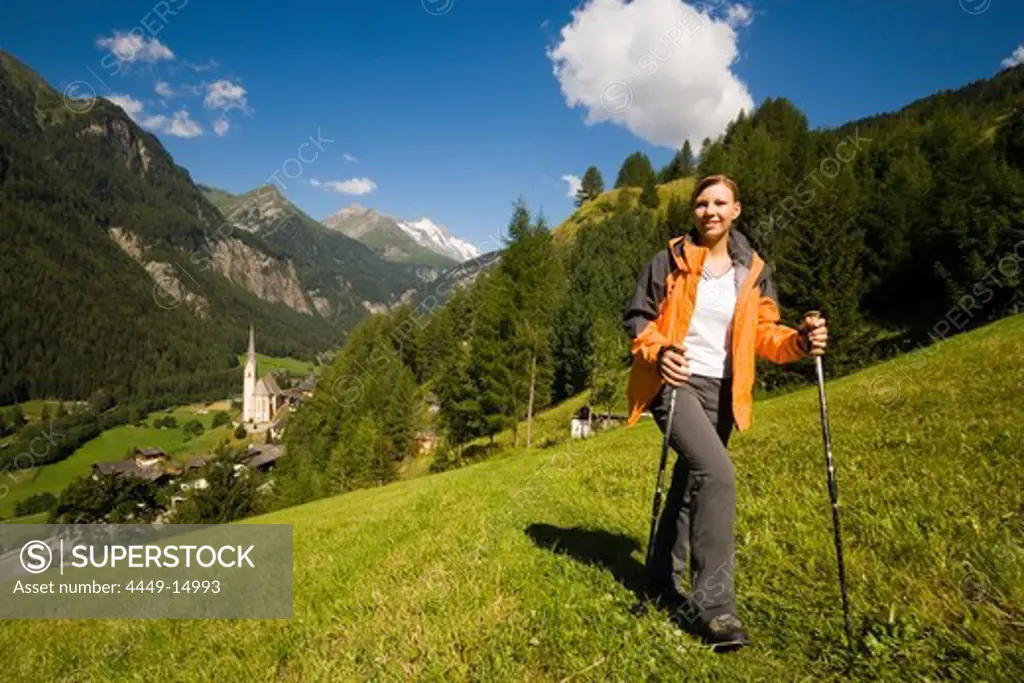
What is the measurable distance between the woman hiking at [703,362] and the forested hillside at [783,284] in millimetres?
26217

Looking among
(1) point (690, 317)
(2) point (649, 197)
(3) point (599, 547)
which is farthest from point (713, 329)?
(2) point (649, 197)

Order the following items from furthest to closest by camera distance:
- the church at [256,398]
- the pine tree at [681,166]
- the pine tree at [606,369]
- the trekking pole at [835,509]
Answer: the church at [256,398] → the pine tree at [681,166] → the pine tree at [606,369] → the trekking pole at [835,509]

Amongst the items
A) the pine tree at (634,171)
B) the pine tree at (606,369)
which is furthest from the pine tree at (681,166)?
the pine tree at (606,369)

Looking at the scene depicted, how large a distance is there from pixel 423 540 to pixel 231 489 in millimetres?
60120

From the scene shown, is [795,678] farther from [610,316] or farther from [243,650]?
[610,316]

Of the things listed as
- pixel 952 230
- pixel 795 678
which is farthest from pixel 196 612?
pixel 952 230

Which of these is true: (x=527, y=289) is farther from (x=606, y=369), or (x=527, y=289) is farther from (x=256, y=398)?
(x=256, y=398)

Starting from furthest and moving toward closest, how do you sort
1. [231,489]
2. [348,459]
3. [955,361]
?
1. [231,489]
2. [348,459]
3. [955,361]

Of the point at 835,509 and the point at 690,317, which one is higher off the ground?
the point at 690,317

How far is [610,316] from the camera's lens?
5703cm

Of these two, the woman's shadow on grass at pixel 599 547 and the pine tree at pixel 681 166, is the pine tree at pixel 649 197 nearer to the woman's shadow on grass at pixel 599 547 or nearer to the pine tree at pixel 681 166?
the pine tree at pixel 681 166

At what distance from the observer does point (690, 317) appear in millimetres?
3791

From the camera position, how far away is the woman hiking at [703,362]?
353 centimetres

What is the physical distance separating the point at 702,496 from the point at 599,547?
88.7 inches
